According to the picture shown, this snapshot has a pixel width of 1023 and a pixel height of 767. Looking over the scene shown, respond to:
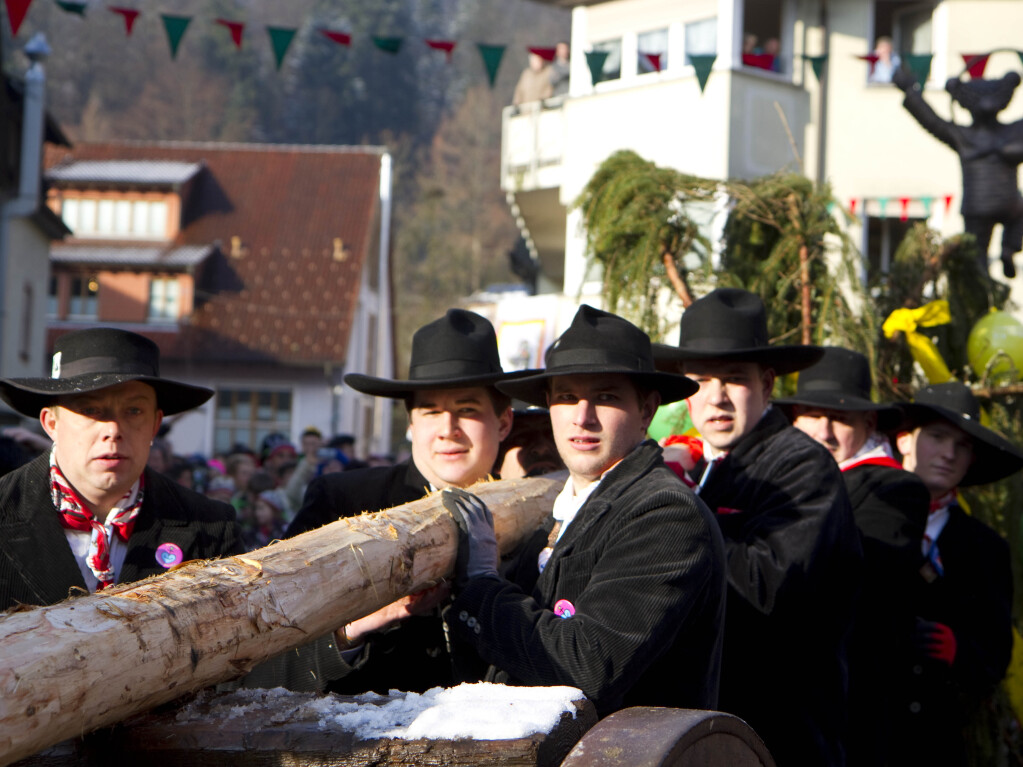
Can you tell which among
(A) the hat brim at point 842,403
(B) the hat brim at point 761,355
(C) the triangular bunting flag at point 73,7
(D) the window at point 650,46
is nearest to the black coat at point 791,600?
(B) the hat brim at point 761,355

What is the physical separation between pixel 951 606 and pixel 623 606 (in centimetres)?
303

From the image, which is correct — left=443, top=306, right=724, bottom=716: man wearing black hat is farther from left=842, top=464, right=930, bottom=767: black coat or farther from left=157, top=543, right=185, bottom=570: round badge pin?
left=842, top=464, right=930, bottom=767: black coat

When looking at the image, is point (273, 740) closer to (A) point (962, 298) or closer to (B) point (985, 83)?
(A) point (962, 298)

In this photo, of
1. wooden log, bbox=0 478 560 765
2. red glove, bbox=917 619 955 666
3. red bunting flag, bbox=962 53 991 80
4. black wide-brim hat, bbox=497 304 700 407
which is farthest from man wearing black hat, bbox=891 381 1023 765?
red bunting flag, bbox=962 53 991 80

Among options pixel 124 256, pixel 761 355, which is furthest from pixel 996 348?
pixel 124 256

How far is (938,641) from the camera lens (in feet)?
17.7

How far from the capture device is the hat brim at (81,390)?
358 cm

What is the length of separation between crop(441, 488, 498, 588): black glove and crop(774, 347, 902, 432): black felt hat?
216 cm

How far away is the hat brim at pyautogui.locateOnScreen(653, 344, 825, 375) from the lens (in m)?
4.33

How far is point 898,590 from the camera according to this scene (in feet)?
16.0

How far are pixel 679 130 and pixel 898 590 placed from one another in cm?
1202

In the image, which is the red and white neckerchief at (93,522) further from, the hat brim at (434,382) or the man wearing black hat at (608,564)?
the man wearing black hat at (608,564)

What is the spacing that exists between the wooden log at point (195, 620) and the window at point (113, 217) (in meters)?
34.0

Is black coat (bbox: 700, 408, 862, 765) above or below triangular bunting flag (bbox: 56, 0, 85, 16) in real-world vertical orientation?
below
